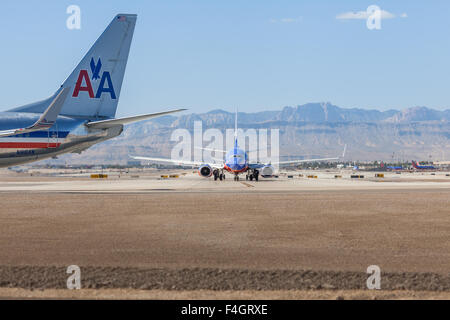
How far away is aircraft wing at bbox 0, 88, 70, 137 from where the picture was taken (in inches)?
1481

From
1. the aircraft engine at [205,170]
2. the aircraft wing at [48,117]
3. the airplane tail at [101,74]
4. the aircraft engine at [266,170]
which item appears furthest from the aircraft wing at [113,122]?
the aircraft engine at [266,170]

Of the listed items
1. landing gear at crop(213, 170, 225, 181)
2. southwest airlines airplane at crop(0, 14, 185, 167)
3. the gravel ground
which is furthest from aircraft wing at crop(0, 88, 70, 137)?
landing gear at crop(213, 170, 225, 181)

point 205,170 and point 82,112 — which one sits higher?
point 82,112

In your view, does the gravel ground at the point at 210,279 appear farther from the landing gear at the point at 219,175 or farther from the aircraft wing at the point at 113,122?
the landing gear at the point at 219,175

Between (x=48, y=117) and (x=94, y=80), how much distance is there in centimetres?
710

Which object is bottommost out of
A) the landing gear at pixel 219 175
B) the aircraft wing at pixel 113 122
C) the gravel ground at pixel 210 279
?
the landing gear at pixel 219 175

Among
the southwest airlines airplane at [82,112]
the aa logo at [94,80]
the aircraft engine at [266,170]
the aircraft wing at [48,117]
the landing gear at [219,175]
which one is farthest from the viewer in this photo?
the aircraft engine at [266,170]

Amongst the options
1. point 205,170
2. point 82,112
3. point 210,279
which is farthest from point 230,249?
point 205,170

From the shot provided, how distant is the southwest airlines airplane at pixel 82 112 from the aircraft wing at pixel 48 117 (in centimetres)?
36

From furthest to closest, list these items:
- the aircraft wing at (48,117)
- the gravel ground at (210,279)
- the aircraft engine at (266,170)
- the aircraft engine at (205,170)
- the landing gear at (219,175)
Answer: the aircraft engine at (205,170)
the aircraft engine at (266,170)
the landing gear at (219,175)
the aircraft wing at (48,117)
the gravel ground at (210,279)

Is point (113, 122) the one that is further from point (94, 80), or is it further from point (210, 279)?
point (210, 279)

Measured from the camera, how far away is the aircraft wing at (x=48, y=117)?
37.6 m

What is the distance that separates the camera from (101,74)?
1738 inches
